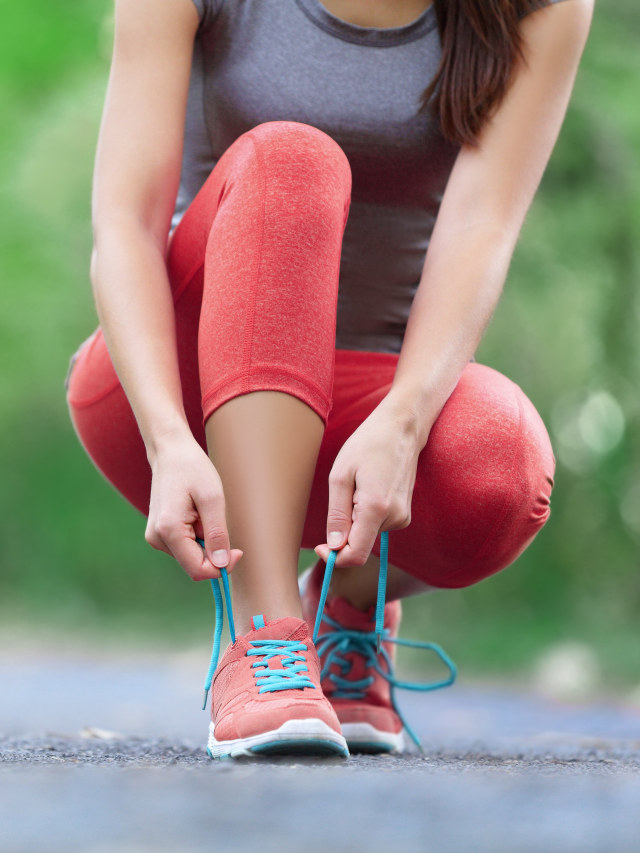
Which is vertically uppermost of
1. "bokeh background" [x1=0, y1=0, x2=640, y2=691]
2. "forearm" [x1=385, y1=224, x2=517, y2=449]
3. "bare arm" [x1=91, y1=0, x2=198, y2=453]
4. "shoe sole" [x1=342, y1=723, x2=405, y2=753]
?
"bare arm" [x1=91, y1=0, x2=198, y2=453]

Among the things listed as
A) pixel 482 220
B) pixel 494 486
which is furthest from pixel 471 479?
pixel 482 220

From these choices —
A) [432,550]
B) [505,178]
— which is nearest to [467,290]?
[505,178]

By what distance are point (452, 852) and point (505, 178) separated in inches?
33.4

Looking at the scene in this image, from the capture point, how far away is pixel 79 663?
417cm

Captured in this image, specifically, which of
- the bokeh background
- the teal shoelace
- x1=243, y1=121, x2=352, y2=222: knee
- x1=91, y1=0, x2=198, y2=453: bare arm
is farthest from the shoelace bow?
the bokeh background

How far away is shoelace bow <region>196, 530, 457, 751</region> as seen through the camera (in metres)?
0.94

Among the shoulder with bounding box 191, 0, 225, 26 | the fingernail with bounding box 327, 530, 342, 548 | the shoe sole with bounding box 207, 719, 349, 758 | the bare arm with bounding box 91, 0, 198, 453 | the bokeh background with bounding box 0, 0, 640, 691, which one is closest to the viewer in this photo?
the shoe sole with bounding box 207, 719, 349, 758

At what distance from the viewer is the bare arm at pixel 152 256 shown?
95 cm

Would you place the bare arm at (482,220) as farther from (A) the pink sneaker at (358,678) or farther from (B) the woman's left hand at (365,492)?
(A) the pink sneaker at (358,678)

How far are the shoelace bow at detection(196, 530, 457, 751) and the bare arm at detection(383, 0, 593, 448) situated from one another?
6.6 inches

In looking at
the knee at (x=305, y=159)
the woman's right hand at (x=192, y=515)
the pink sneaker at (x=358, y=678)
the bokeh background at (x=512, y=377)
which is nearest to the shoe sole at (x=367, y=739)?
the pink sneaker at (x=358, y=678)

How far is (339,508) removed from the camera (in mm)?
978

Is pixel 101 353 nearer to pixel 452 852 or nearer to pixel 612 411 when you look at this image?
pixel 452 852

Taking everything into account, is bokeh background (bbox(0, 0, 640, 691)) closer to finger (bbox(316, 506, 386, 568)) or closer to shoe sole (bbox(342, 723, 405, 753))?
shoe sole (bbox(342, 723, 405, 753))
